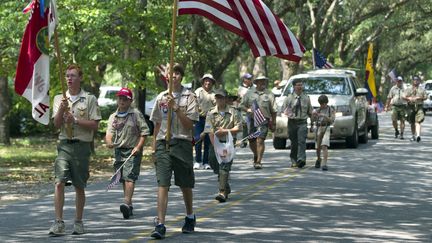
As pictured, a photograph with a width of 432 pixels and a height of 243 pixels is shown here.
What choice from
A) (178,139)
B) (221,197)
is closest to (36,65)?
(178,139)

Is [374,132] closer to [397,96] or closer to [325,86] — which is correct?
[397,96]

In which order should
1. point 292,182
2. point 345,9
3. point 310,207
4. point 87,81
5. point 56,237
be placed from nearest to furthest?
1. point 56,237
2. point 310,207
3. point 292,182
4. point 87,81
5. point 345,9

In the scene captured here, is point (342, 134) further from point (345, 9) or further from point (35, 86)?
point (345, 9)

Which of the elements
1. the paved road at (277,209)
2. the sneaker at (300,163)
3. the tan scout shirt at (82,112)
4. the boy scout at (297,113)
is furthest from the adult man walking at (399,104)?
the tan scout shirt at (82,112)

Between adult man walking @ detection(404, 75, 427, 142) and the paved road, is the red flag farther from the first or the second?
adult man walking @ detection(404, 75, 427, 142)

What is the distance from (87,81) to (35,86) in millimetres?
12028

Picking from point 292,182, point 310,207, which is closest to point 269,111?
point 292,182

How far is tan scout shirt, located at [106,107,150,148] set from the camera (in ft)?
40.1

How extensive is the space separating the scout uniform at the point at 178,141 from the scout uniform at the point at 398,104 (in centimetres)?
1878

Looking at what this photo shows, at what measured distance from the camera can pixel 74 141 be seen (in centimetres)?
1059

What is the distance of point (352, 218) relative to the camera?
12070 mm

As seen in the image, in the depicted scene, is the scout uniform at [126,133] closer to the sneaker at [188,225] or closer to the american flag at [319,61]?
the sneaker at [188,225]

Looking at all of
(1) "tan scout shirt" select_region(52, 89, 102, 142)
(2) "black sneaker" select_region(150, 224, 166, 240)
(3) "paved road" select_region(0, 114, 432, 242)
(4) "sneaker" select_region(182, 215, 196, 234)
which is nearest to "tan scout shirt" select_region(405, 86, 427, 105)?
(3) "paved road" select_region(0, 114, 432, 242)

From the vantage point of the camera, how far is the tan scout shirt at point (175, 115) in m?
10.6
